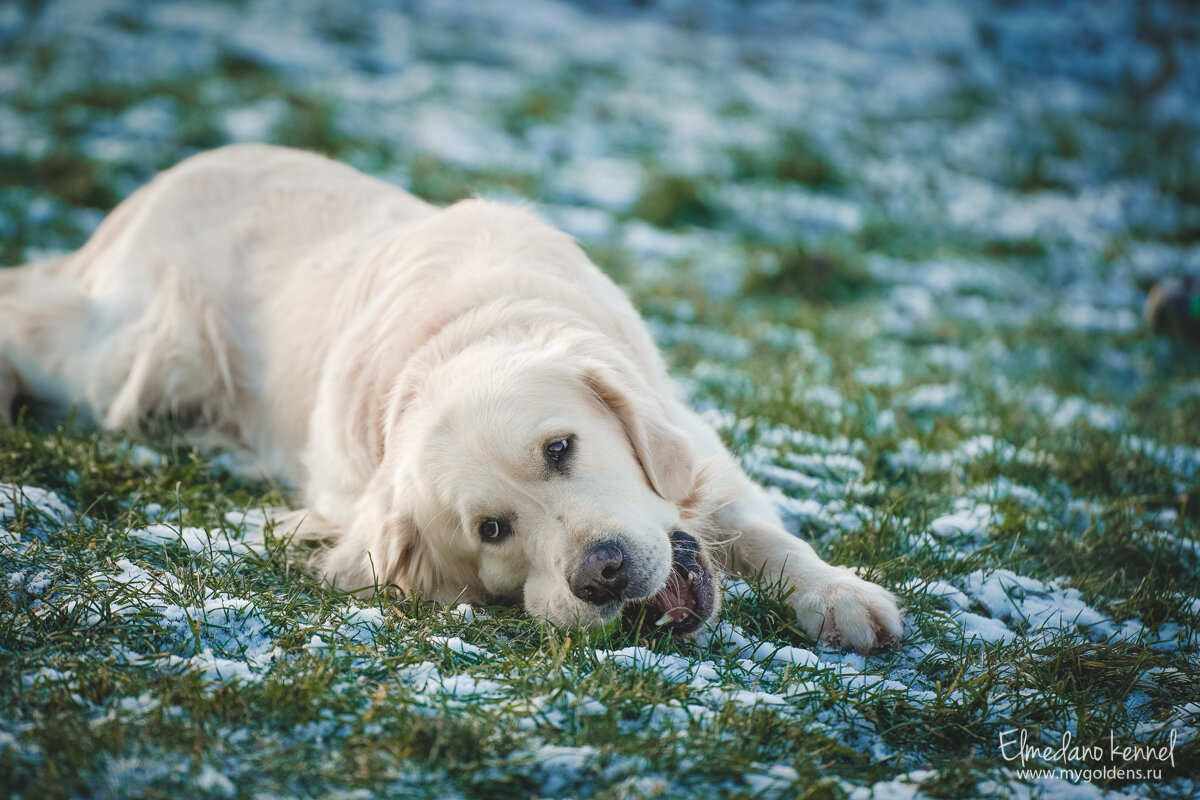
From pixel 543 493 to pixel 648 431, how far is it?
0.45m

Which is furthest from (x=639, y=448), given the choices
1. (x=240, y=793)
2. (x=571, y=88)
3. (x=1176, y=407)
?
(x=571, y=88)

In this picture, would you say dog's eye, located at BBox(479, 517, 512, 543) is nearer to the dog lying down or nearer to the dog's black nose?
the dog lying down

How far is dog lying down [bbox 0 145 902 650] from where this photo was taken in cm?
259

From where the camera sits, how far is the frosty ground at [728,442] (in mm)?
2021

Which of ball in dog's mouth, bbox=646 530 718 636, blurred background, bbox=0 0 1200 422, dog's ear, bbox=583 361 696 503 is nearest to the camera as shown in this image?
ball in dog's mouth, bbox=646 530 718 636

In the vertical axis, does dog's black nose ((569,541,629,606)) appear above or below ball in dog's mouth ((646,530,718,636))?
above

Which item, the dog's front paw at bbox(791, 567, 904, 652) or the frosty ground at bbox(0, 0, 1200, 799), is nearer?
the frosty ground at bbox(0, 0, 1200, 799)

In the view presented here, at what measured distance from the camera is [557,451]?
103 inches

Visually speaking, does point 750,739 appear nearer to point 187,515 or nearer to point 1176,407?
point 187,515

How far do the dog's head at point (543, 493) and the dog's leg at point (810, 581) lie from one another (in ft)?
0.81

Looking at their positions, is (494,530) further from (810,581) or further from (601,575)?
(810,581)

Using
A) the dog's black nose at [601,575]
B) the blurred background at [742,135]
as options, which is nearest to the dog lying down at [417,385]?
the dog's black nose at [601,575]

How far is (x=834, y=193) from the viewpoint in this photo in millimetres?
8953

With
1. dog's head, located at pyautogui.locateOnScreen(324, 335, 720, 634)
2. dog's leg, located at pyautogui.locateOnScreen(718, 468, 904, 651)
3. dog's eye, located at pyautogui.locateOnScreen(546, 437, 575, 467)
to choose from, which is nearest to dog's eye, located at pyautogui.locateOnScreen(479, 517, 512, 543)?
dog's head, located at pyautogui.locateOnScreen(324, 335, 720, 634)
